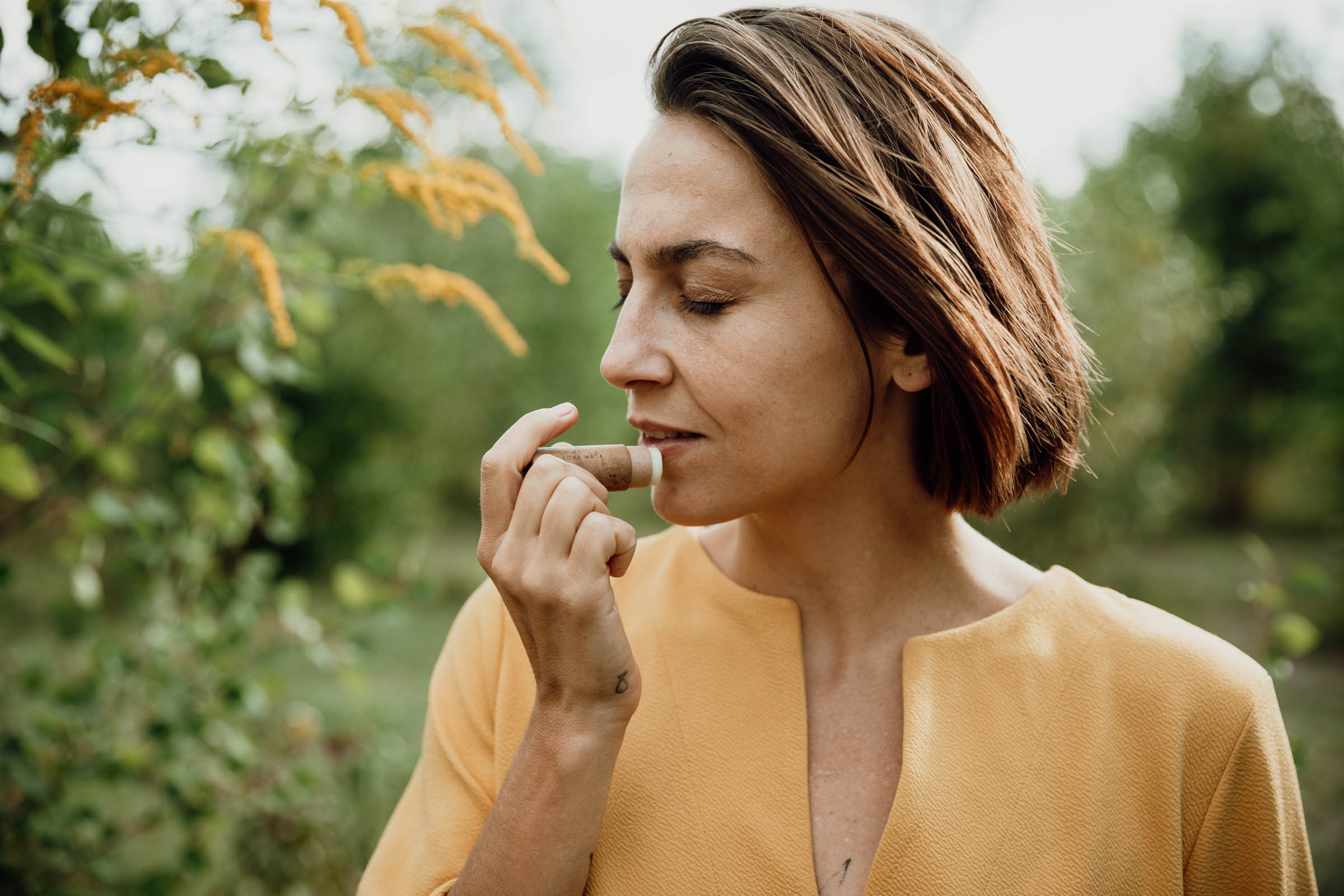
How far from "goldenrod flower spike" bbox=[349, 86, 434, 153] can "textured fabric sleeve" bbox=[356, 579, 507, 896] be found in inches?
36.6

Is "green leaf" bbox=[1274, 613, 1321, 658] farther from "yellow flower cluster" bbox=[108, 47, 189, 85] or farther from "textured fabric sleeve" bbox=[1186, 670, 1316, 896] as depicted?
"yellow flower cluster" bbox=[108, 47, 189, 85]

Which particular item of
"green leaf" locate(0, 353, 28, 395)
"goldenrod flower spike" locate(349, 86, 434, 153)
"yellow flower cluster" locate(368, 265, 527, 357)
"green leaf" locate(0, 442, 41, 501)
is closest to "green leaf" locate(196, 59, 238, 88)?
"goldenrod flower spike" locate(349, 86, 434, 153)

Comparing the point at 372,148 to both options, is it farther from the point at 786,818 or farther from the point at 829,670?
the point at 786,818

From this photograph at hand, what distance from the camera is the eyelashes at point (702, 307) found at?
5.26 ft

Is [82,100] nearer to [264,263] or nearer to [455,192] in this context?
[264,263]

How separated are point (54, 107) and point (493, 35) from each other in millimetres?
799

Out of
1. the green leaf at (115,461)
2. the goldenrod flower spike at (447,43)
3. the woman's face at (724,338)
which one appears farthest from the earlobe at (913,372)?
the green leaf at (115,461)

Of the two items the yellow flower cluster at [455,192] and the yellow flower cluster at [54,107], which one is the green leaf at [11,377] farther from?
the yellow flower cluster at [455,192]

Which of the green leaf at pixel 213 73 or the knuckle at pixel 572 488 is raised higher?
the green leaf at pixel 213 73

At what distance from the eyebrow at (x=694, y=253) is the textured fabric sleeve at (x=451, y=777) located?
0.74m

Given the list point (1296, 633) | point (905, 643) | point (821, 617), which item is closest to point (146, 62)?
point (821, 617)

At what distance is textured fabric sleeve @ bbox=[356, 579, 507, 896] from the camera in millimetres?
1598

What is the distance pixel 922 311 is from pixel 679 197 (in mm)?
483

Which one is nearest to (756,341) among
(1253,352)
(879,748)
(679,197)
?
(679,197)
